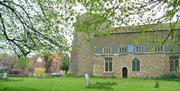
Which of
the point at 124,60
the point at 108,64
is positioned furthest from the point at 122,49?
the point at 108,64

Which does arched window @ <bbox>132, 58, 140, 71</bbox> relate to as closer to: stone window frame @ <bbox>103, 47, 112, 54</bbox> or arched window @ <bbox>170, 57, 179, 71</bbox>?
stone window frame @ <bbox>103, 47, 112, 54</bbox>

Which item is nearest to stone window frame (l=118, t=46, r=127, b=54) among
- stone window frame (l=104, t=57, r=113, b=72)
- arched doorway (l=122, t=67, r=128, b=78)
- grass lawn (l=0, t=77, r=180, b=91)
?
stone window frame (l=104, t=57, r=113, b=72)

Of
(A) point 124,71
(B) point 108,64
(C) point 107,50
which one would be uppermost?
(C) point 107,50

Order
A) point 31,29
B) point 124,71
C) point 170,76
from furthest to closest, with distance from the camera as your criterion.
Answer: point 124,71, point 170,76, point 31,29

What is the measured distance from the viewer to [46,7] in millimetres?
21906

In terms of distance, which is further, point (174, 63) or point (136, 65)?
point (136, 65)

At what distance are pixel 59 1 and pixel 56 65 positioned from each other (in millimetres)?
97223

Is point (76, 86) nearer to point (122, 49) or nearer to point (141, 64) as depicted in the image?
point (141, 64)

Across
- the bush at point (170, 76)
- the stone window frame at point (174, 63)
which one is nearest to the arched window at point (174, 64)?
the stone window frame at point (174, 63)

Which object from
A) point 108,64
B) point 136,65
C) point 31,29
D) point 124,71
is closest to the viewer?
point 31,29

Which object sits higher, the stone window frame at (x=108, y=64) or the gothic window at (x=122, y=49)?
the gothic window at (x=122, y=49)

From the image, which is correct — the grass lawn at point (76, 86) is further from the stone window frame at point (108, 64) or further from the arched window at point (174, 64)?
the stone window frame at point (108, 64)

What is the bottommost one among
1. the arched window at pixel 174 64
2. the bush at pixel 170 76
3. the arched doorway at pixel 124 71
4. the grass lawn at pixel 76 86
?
the grass lawn at pixel 76 86

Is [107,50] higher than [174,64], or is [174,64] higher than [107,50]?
[107,50]
